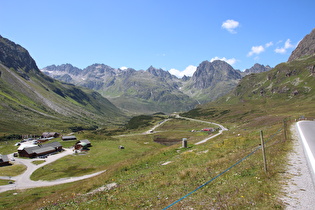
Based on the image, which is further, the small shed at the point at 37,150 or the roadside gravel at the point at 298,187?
the small shed at the point at 37,150

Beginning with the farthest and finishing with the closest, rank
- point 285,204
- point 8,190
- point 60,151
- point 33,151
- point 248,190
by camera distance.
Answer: point 60,151 → point 33,151 → point 8,190 → point 248,190 → point 285,204

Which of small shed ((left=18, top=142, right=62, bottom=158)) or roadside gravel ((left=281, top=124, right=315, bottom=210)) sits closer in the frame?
roadside gravel ((left=281, top=124, right=315, bottom=210))

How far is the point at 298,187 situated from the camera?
12414 mm

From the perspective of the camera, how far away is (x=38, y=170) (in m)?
75.1

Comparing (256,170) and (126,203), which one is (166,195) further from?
(256,170)

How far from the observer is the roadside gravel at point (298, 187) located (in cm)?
1041

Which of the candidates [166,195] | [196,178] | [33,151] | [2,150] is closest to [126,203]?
[166,195]

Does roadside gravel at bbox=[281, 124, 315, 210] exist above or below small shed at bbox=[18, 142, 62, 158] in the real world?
above

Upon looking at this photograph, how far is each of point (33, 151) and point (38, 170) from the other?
3011 cm

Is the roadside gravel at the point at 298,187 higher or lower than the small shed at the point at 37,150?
higher

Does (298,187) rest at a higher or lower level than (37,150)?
higher

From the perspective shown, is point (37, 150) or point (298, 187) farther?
point (37, 150)

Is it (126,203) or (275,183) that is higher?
(275,183)

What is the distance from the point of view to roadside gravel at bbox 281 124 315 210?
1041 centimetres
